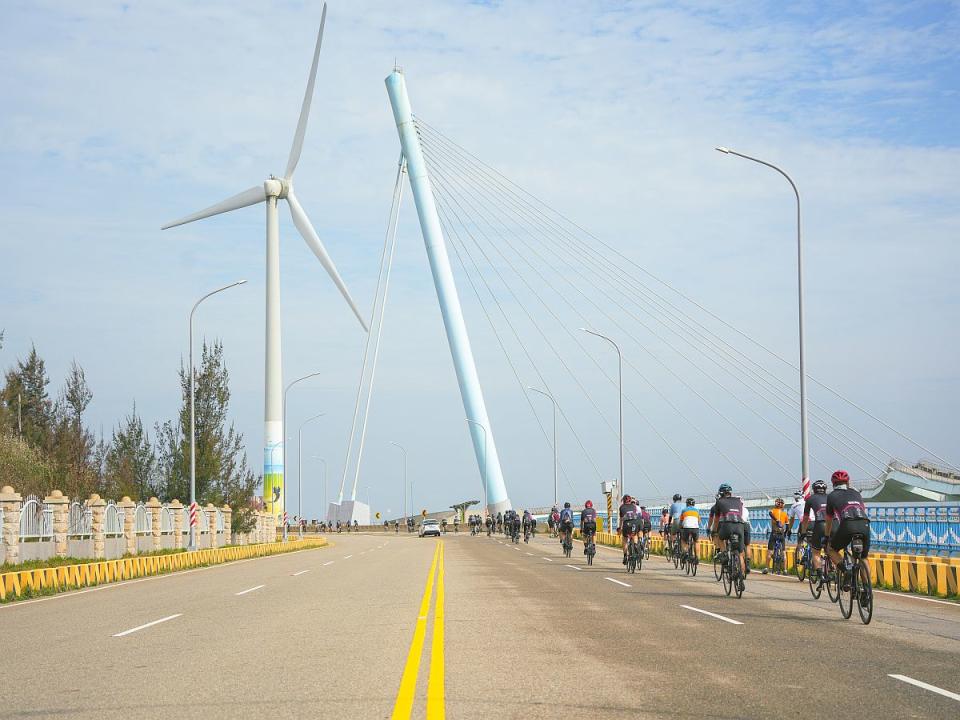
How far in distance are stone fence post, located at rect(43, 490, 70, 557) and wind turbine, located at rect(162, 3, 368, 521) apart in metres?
26.0

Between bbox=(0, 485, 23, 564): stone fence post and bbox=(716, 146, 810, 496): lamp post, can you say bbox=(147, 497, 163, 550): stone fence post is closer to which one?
bbox=(0, 485, 23, 564): stone fence post

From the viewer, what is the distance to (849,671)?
31.7 feet

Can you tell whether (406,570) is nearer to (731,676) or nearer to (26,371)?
(731,676)

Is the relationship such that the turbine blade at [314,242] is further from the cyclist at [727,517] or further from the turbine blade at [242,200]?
the cyclist at [727,517]

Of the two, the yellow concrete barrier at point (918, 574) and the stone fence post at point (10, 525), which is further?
the stone fence post at point (10, 525)

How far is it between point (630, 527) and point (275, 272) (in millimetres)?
34612

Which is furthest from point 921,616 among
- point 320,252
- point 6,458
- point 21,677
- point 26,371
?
point 26,371

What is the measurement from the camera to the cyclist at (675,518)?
90.1ft

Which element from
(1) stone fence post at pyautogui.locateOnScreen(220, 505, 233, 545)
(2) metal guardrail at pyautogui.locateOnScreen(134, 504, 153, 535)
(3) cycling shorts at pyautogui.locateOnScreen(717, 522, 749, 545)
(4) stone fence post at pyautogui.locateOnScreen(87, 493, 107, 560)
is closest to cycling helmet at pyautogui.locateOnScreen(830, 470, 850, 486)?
(3) cycling shorts at pyautogui.locateOnScreen(717, 522, 749, 545)

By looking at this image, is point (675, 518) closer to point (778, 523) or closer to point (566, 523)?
point (778, 523)

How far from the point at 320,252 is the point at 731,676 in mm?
51947

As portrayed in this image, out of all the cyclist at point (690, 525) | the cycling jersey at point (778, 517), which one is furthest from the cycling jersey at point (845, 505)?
the cyclist at point (690, 525)

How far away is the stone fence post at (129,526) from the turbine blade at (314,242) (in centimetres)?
2508

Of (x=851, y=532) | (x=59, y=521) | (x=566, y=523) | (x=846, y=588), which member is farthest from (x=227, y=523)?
(x=851, y=532)
